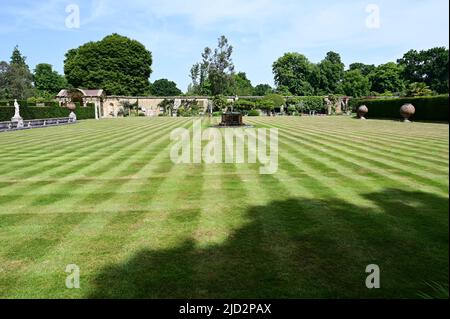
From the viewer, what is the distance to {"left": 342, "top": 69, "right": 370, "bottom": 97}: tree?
105m

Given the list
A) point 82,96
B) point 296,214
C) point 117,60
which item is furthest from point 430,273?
point 117,60

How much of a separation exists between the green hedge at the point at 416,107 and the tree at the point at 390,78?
54.0 m

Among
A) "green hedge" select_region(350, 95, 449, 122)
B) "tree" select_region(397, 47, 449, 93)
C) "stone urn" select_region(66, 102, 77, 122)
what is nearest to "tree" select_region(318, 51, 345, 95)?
"tree" select_region(397, 47, 449, 93)

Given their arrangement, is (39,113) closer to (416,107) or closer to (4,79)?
(416,107)

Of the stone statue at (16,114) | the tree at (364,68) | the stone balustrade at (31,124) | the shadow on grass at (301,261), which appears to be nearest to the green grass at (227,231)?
the shadow on grass at (301,261)

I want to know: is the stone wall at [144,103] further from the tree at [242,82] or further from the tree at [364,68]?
the tree at [364,68]

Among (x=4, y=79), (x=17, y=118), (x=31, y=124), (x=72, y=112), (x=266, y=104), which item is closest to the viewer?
(x=17, y=118)

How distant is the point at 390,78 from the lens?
104562 millimetres

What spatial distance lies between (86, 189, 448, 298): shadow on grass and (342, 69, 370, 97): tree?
346 ft

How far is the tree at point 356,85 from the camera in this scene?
10469cm

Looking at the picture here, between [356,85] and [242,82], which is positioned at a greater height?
[242,82]

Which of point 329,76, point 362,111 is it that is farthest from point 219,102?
point 329,76

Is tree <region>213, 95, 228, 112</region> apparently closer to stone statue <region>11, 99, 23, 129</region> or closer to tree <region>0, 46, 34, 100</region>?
stone statue <region>11, 99, 23, 129</region>

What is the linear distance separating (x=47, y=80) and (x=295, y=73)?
85.8 meters
